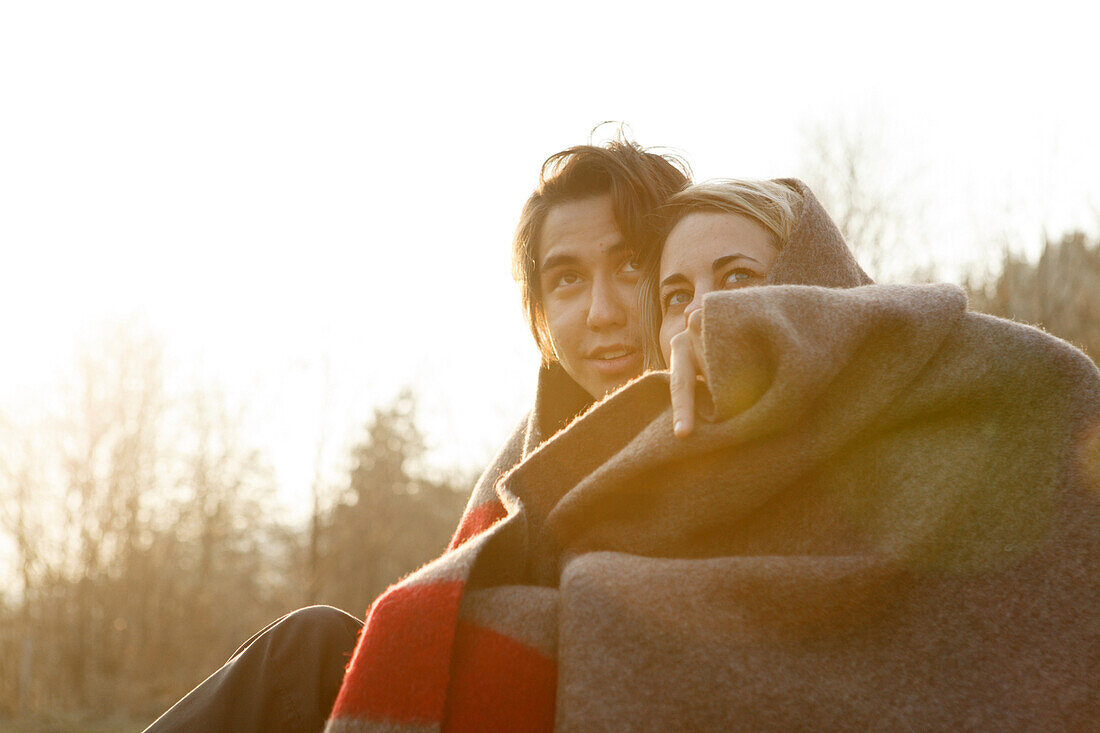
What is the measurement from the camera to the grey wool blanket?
138 centimetres

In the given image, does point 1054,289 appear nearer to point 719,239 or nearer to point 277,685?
point 719,239

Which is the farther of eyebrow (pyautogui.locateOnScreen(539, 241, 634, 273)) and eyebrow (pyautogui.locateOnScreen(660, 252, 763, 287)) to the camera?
eyebrow (pyautogui.locateOnScreen(539, 241, 634, 273))

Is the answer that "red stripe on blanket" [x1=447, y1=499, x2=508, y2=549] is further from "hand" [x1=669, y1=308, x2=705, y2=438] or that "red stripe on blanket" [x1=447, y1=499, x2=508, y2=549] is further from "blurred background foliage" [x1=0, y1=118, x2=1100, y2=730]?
"blurred background foliage" [x1=0, y1=118, x2=1100, y2=730]

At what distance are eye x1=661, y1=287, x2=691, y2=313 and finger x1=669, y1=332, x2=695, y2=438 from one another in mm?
809

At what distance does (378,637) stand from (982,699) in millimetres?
983

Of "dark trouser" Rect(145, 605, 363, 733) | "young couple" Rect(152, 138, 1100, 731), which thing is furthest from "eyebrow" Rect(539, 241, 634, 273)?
"dark trouser" Rect(145, 605, 363, 733)

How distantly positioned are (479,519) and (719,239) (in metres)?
1.00

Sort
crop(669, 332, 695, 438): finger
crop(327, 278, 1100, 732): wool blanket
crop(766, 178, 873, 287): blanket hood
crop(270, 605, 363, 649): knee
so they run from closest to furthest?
crop(327, 278, 1100, 732): wool blanket → crop(669, 332, 695, 438): finger → crop(270, 605, 363, 649): knee → crop(766, 178, 873, 287): blanket hood

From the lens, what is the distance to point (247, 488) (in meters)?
19.1

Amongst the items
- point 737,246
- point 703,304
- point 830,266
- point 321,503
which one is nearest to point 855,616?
point 703,304

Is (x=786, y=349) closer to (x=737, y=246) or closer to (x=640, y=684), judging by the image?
(x=640, y=684)

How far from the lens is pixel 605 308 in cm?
296

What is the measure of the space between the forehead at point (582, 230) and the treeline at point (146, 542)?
11594 millimetres

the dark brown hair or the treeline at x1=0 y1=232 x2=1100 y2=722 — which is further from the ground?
the dark brown hair
